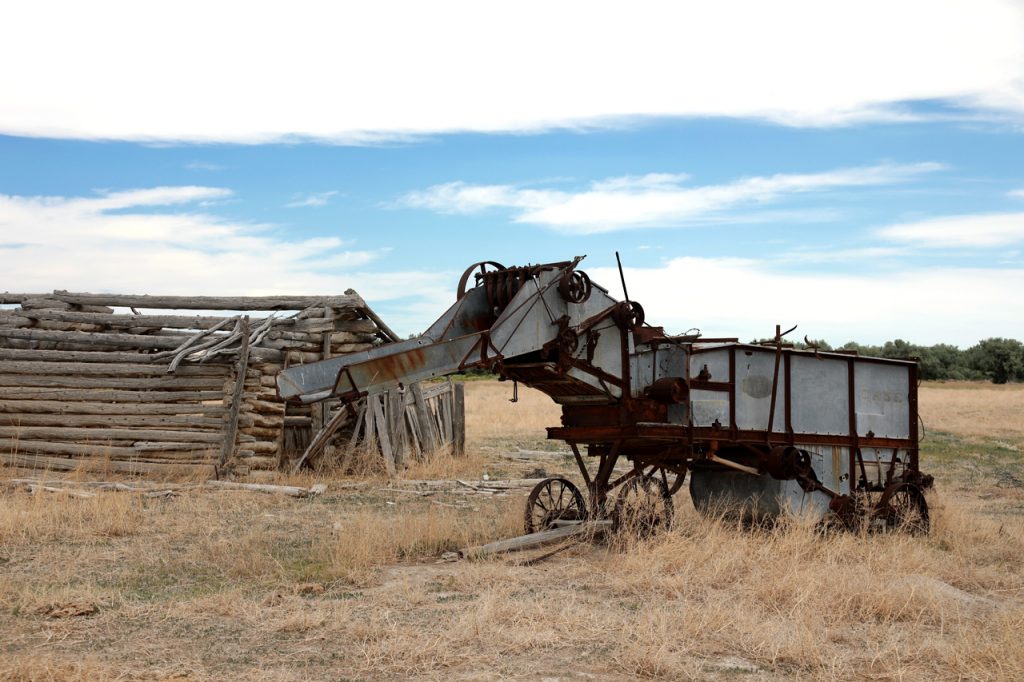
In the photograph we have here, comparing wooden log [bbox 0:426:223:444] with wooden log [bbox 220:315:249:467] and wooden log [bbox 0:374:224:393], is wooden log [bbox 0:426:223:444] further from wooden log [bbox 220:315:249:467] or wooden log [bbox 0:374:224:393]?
wooden log [bbox 0:374:224:393]

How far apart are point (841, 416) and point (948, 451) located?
529 inches

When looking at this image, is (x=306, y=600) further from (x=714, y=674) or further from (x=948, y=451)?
(x=948, y=451)

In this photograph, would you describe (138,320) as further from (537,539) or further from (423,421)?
(537,539)

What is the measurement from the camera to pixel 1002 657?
6.39 m

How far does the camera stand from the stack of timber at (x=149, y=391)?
53.5ft

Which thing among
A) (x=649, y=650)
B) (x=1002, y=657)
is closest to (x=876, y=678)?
(x=1002, y=657)

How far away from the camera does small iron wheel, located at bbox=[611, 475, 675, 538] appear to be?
10.2m

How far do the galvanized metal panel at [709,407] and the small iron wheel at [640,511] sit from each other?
2.87 ft

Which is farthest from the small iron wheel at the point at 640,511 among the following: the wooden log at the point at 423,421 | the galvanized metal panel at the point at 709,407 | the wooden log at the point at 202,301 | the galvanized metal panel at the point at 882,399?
the wooden log at the point at 202,301

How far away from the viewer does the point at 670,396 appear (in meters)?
10.1

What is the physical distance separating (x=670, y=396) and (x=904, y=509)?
11.6ft

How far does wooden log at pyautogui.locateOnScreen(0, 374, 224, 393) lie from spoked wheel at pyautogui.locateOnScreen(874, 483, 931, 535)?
10261 millimetres

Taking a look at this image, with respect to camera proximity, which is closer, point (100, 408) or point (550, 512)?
point (550, 512)

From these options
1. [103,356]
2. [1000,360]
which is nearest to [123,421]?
[103,356]
